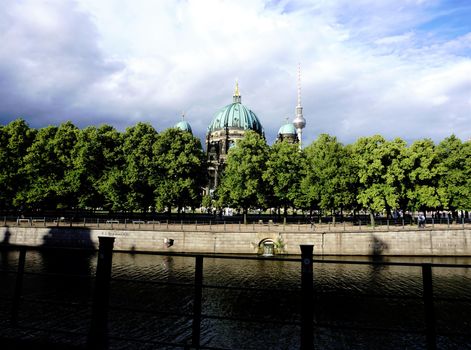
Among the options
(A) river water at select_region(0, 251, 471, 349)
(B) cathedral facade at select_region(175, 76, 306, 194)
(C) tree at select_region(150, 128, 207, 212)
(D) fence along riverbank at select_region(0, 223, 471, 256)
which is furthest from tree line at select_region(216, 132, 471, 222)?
(B) cathedral facade at select_region(175, 76, 306, 194)

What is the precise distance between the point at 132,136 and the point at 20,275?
52838 mm

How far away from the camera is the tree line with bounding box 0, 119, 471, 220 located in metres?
51.9

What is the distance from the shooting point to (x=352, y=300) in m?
23.7

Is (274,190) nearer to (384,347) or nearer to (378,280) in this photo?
(378,280)

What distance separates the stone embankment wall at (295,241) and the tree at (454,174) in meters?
8.87

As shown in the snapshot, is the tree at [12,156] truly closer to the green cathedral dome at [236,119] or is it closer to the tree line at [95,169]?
the tree line at [95,169]

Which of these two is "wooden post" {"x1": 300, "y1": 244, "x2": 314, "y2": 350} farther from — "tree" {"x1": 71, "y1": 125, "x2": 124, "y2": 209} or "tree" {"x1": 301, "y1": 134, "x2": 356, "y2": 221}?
"tree" {"x1": 71, "y1": 125, "x2": 124, "y2": 209}

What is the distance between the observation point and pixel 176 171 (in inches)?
2231

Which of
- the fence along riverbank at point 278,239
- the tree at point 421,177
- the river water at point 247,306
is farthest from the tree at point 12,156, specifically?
the tree at point 421,177

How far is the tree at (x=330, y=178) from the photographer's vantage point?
5262 cm

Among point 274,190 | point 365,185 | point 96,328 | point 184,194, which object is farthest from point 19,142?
point 96,328

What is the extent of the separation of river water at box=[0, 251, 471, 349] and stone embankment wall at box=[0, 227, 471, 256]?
8.33 meters

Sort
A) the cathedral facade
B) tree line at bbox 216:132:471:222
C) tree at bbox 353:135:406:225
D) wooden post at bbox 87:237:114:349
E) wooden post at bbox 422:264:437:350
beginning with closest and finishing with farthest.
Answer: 1. wooden post at bbox 422:264:437:350
2. wooden post at bbox 87:237:114:349
3. tree at bbox 353:135:406:225
4. tree line at bbox 216:132:471:222
5. the cathedral facade

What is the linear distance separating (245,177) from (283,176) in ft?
19.7
